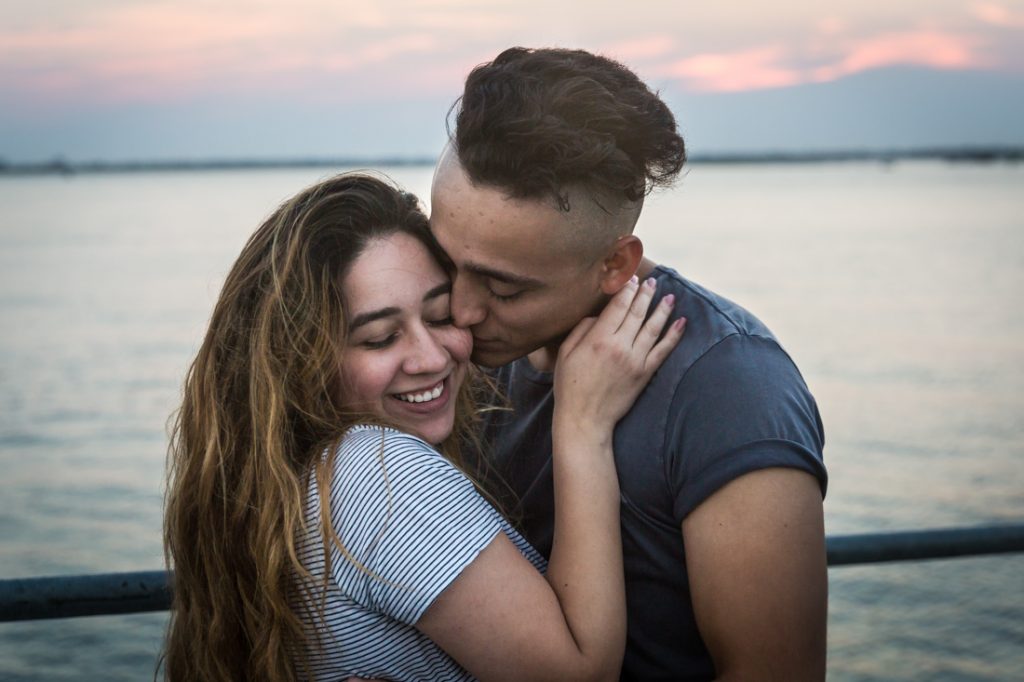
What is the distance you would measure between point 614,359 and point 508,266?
1.22ft

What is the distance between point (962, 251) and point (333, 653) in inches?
1724

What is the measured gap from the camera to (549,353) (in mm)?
3277

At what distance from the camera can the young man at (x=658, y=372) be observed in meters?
2.47

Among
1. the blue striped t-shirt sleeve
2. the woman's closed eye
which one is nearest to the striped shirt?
the blue striped t-shirt sleeve

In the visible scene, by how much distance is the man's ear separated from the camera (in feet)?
9.65

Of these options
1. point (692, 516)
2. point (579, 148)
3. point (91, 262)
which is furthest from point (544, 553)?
point (91, 262)

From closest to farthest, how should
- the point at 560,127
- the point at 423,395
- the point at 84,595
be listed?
the point at 84,595, the point at 560,127, the point at 423,395

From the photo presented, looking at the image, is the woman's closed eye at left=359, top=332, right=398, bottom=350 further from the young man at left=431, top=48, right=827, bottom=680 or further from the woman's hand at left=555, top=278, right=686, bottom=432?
the woman's hand at left=555, top=278, right=686, bottom=432

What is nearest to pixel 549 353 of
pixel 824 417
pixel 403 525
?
pixel 403 525

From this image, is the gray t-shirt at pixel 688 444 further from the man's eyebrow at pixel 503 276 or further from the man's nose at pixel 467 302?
the man's nose at pixel 467 302

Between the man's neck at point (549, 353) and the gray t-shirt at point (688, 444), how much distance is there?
58 mm

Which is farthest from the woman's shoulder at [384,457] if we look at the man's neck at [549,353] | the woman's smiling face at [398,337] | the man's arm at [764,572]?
the man's neck at [549,353]

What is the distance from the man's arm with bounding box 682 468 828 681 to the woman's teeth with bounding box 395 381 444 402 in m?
0.80

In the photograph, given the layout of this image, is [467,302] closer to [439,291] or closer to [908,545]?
[439,291]
